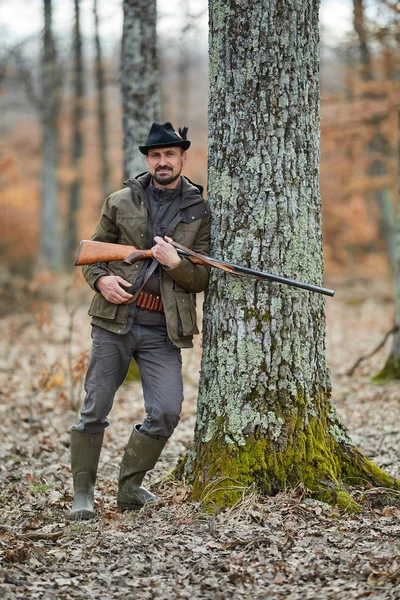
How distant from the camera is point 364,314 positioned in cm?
1708

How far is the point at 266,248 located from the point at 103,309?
48.8 inches

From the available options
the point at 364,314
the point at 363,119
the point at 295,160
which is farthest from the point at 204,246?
the point at 364,314

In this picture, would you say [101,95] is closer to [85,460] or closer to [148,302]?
[148,302]

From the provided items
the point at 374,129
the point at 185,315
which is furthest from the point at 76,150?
the point at 185,315

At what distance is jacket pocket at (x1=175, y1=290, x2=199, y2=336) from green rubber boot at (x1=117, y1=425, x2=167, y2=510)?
2.71 feet

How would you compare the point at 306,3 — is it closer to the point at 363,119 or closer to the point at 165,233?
the point at 165,233

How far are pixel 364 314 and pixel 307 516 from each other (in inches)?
514

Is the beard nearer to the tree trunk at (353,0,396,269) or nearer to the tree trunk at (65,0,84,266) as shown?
the tree trunk at (353,0,396,269)

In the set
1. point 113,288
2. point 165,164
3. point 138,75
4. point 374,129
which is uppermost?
point 374,129

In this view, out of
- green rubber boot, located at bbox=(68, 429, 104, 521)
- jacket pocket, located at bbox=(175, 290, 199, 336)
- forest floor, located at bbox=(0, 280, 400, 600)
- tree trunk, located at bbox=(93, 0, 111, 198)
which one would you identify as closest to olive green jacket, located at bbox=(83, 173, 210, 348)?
jacket pocket, located at bbox=(175, 290, 199, 336)

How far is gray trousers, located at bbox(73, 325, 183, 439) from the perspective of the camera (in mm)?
4910

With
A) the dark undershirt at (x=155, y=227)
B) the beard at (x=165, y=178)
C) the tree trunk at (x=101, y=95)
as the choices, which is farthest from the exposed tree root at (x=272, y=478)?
the tree trunk at (x=101, y=95)

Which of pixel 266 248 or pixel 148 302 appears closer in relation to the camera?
pixel 266 248

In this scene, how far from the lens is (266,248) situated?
4762 mm
